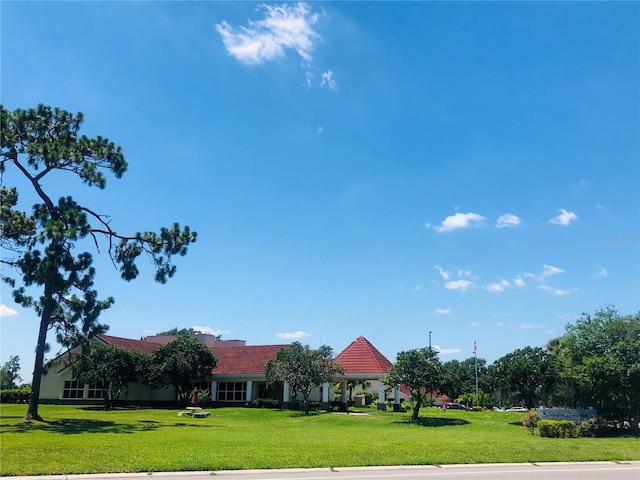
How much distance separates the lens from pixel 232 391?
47562 mm

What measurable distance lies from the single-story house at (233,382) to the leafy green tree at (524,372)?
11367 millimetres

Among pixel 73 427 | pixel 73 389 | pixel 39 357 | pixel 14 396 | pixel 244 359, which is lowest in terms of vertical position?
pixel 14 396

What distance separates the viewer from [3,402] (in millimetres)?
48469

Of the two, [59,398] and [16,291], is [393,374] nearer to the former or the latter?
[16,291]

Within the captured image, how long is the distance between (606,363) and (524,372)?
6.12m

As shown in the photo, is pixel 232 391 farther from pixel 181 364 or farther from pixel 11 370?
pixel 11 370

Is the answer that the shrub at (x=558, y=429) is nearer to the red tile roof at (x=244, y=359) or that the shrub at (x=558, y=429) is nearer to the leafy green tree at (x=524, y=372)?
the leafy green tree at (x=524, y=372)

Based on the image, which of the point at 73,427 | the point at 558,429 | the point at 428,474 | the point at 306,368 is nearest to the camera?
the point at 428,474

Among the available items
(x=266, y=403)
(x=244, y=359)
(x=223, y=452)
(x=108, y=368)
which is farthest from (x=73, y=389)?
(x=223, y=452)

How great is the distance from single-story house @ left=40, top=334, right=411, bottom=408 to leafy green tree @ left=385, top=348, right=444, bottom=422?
10.5 m

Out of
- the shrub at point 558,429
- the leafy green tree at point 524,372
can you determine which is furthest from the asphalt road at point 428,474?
the leafy green tree at point 524,372

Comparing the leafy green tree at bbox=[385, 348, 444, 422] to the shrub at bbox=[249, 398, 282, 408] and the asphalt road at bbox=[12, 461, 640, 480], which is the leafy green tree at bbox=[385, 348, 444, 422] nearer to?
the shrub at bbox=[249, 398, 282, 408]

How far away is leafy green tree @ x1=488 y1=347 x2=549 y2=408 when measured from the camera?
1203 inches

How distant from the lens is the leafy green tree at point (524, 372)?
30562mm
